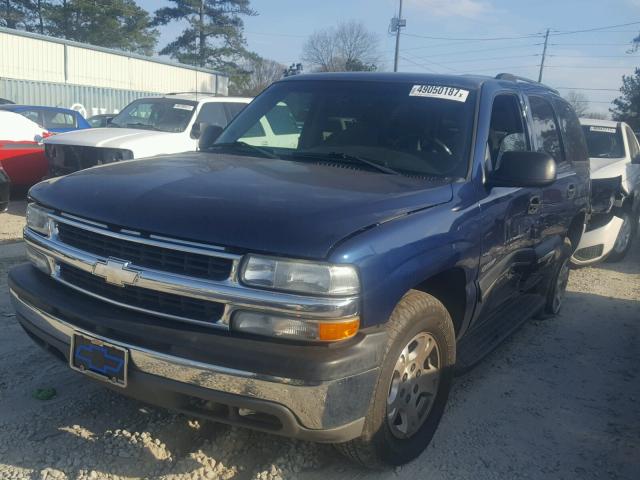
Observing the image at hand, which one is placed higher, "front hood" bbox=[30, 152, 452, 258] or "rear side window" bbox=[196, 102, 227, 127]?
"rear side window" bbox=[196, 102, 227, 127]

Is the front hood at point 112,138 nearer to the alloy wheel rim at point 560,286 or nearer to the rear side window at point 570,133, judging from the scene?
the rear side window at point 570,133

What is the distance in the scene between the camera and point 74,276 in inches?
112

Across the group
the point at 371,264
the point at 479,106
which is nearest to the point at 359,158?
the point at 479,106

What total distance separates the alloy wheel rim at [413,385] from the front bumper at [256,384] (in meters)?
0.38

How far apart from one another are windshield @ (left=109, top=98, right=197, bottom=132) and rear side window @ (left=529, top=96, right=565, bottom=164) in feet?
19.8

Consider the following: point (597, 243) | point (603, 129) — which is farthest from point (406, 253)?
point (603, 129)

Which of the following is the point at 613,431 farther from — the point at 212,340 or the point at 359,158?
the point at 212,340

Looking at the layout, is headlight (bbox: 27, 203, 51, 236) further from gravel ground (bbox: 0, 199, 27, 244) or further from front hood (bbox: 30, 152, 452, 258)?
gravel ground (bbox: 0, 199, 27, 244)

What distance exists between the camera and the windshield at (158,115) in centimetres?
947

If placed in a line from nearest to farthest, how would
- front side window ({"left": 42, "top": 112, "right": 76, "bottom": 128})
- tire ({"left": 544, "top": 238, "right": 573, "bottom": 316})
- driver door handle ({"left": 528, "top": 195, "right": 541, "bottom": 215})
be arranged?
driver door handle ({"left": 528, "top": 195, "right": 541, "bottom": 215}) → tire ({"left": 544, "top": 238, "right": 573, "bottom": 316}) → front side window ({"left": 42, "top": 112, "right": 76, "bottom": 128})

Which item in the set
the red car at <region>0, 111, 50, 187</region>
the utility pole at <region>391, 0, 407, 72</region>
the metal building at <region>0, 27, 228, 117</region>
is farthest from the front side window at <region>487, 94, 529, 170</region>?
the utility pole at <region>391, 0, 407, 72</region>

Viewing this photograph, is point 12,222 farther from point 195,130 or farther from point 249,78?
point 249,78

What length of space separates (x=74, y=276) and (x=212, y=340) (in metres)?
0.89

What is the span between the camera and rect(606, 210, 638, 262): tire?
784 cm
